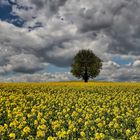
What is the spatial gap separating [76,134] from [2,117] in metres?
5.81

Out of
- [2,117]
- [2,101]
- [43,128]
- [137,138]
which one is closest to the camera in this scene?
[137,138]

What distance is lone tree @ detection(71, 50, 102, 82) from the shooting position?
3773 inches

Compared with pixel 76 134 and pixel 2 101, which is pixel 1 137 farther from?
pixel 2 101

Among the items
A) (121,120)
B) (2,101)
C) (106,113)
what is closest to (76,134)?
(121,120)

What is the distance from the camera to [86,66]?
96812mm

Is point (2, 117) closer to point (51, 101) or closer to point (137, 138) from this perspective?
point (51, 101)

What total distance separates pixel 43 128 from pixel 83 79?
84171mm

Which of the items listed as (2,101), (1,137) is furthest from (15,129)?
(2,101)

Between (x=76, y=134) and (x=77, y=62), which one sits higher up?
(x=77, y=62)

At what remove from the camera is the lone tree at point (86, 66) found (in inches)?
3773

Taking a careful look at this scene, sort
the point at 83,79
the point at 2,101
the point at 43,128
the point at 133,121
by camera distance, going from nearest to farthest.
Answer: the point at 43,128 → the point at 133,121 → the point at 2,101 → the point at 83,79

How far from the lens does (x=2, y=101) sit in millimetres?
21906

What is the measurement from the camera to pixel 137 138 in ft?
36.8

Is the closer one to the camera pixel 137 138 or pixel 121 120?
pixel 137 138
